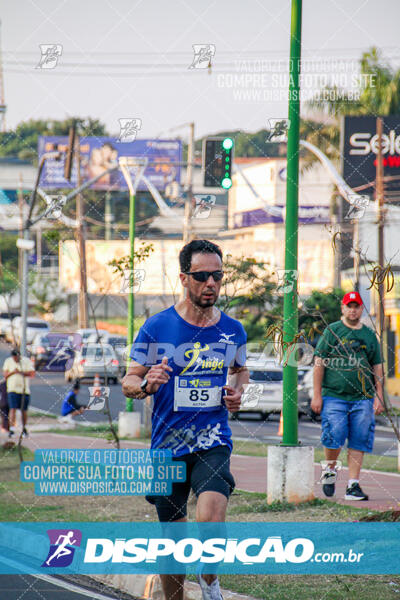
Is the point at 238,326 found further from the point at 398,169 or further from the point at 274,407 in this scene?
the point at 398,169

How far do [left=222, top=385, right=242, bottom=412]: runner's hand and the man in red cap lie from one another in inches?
142

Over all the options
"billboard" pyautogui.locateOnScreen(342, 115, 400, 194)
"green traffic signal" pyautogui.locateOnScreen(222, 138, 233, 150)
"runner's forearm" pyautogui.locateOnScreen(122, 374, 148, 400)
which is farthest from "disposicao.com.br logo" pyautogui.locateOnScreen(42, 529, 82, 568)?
"billboard" pyautogui.locateOnScreen(342, 115, 400, 194)

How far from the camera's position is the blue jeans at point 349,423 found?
905 centimetres

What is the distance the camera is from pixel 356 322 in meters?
9.00

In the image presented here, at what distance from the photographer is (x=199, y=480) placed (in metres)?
5.23

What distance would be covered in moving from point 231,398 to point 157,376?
16.4 inches

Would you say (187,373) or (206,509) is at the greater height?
(187,373)

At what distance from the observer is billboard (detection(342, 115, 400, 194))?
35.0 meters

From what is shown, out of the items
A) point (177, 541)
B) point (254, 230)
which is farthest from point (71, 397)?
point (254, 230)

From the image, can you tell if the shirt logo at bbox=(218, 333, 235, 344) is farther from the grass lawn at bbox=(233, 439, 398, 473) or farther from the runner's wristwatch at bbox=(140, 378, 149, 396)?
the grass lawn at bbox=(233, 439, 398, 473)

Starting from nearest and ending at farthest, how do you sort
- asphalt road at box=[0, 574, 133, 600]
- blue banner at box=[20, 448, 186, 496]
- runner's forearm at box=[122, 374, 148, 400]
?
runner's forearm at box=[122, 374, 148, 400] → asphalt road at box=[0, 574, 133, 600] → blue banner at box=[20, 448, 186, 496]

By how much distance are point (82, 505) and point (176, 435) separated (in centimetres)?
467

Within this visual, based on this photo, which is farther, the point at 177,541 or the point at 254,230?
the point at 254,230

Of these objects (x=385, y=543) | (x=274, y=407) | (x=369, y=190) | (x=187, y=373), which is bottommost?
(x=274, y=407)
